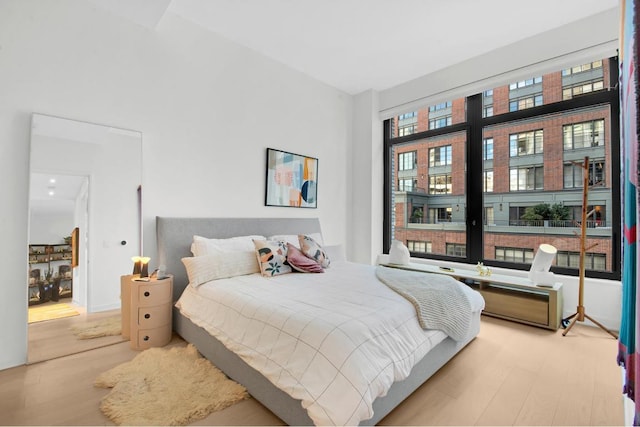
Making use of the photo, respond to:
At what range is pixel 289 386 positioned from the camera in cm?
145

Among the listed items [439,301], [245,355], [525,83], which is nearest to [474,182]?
[525,83]

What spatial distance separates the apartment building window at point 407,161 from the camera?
179 inches

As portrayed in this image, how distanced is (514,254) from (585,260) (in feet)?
2.08

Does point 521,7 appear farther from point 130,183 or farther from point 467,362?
point 130,183

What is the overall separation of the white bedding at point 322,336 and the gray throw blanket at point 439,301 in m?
0.06

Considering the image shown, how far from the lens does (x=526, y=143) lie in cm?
354

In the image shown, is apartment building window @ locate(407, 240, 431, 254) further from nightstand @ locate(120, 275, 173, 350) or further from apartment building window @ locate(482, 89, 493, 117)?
nightstand @ locate(120, 275, 173, 350)

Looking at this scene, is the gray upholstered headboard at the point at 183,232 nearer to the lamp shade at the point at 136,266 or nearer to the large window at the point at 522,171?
the lamp shade at the point at 136,266

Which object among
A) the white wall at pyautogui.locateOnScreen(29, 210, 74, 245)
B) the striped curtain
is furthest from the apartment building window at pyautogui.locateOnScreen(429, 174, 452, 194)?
the white wall at pyautogui.locateOnScreen(29, 210, 74, 245)

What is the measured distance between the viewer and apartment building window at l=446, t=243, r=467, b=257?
3.94 meters

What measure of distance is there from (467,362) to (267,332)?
5.19 feet

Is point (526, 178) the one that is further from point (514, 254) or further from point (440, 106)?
point (440, 106)

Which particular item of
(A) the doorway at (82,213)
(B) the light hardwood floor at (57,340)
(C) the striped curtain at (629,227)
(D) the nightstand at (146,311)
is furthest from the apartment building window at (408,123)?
(B) the light hardwood floor at (57,340)

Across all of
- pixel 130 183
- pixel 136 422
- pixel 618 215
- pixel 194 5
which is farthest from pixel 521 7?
pixel 136 422
